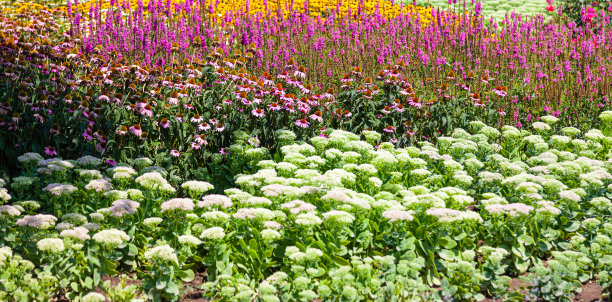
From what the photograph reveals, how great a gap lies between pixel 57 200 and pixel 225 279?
5.87 ft

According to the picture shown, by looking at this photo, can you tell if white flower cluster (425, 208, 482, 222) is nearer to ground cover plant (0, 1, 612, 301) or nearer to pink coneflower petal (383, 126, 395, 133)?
ground cover plant (0, 1, 612, 301)

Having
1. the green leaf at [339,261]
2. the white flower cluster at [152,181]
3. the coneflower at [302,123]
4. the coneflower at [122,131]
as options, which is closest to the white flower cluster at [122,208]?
the white flower cluster at [152,181]

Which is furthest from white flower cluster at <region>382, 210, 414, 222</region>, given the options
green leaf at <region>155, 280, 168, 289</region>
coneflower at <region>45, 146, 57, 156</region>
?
coneflower at <region>45, 146, 57, 156</region>

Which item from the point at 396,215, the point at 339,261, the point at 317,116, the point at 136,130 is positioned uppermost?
the point at 136,130

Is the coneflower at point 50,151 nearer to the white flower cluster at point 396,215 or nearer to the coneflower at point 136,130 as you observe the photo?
the coneflower at point 136,130

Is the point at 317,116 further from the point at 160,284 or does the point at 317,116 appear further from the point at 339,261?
the point at 160,284

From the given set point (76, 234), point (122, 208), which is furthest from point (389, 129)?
point (76, 234)

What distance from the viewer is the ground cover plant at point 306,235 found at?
11.8 feet

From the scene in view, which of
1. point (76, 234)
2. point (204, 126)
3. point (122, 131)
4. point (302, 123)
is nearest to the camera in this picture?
point (76, 234)

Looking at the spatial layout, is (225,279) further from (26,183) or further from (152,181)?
(26,183)

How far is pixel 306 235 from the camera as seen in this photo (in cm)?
401

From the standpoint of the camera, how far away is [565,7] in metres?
14.1

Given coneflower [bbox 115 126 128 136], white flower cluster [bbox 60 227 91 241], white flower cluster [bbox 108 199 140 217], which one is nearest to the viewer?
white flower cluster [bbox 60 227 91 241]

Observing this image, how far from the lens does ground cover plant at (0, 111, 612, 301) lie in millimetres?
3611
